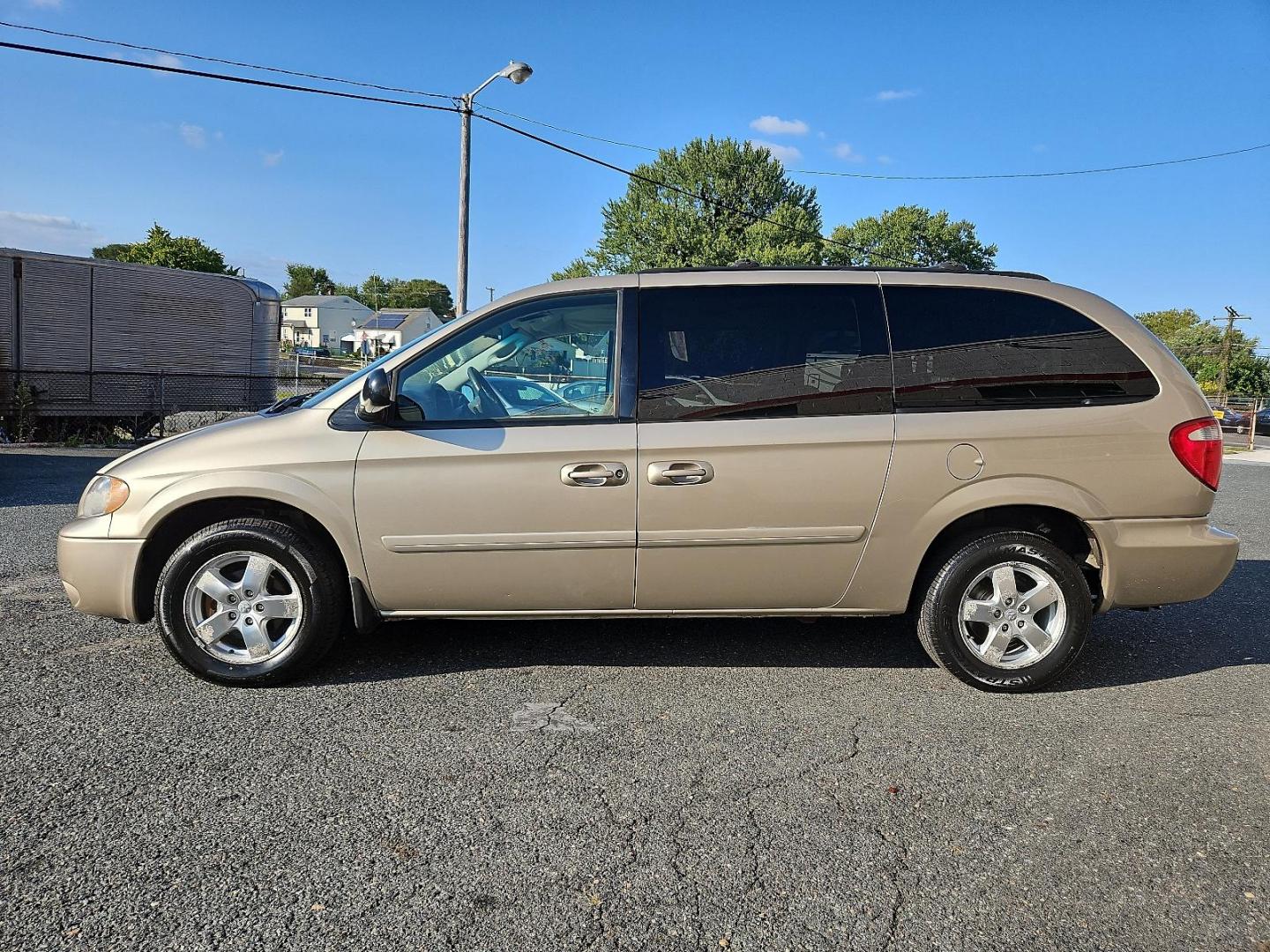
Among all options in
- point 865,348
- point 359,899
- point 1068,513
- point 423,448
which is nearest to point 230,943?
point 359,899

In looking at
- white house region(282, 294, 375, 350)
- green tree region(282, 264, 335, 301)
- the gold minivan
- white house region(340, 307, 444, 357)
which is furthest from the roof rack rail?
green tree region(282, 264, 335, 301)

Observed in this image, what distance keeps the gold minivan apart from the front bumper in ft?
0.04

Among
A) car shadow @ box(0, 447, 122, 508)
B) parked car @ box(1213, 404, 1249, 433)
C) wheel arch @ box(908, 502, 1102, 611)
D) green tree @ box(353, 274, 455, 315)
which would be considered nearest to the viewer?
wheel arch @ box(908, 502, 1102, 611)

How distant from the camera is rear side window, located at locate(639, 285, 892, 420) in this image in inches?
155

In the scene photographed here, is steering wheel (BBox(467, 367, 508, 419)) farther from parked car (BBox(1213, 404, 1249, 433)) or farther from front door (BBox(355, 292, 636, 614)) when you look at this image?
parked car (BBox(1213, 404, 1249, 433))

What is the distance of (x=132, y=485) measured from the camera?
3898 mm

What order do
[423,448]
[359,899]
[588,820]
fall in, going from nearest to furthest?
[359,899], [588,820], [423,448]

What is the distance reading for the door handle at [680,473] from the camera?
12.6ft

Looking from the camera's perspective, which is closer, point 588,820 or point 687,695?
point 588,820

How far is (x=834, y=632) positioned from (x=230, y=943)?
340 cm

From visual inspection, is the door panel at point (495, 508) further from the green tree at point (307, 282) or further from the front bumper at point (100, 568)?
the green tree at point (307, 282)

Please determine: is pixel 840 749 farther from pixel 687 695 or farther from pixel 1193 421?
pixel 1193 421

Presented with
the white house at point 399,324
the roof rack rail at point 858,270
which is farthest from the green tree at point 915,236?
the roof rack rail at point 858,270

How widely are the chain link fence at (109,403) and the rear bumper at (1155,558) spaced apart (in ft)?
39.4
